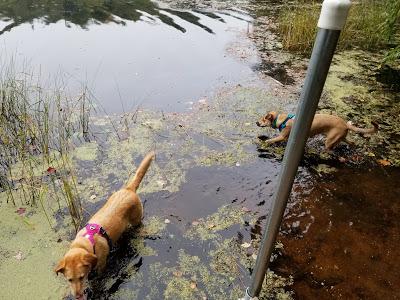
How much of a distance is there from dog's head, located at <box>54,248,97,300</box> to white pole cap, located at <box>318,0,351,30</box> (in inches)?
99.7

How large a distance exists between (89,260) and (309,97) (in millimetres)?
2284

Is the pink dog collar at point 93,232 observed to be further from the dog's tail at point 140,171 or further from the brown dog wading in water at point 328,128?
the brown dog wading in water at point 328,128

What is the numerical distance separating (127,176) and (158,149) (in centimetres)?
81

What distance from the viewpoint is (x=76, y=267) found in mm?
3014

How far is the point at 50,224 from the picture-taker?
4.15 metres

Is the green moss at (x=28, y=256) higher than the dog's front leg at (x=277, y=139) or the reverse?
the reverse

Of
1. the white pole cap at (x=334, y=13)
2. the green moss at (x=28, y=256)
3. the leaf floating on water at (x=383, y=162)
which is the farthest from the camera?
the leaf floating on water at (x=383, y=162)

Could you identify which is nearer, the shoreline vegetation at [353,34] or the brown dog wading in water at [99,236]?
the brown dog wading in water at [99,236]

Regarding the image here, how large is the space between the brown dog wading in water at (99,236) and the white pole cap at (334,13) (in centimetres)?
255

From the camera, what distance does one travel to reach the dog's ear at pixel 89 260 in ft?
10.0

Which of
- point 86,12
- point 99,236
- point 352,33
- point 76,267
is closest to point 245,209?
point 99,236

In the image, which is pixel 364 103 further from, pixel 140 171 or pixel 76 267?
pixel 76 267

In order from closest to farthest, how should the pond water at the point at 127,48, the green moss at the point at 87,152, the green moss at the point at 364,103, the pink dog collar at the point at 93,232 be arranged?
1. the pink dog collar at the point at 93,232
2. the green moss at the point at 87,152
3. the green moss at the point at 364,103
4. the pond water at the point at 127,48

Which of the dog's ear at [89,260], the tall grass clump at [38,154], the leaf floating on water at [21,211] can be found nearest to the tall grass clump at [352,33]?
the tall grass clump at [38,154]
